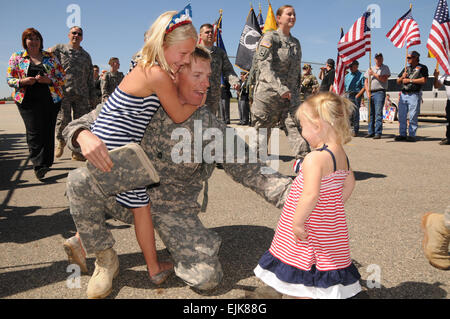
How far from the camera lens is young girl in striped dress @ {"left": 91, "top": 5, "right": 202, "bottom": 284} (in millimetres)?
2000

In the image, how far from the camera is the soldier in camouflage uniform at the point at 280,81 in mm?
4723

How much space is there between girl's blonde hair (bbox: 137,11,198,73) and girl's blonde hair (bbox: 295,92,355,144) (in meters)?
0.82

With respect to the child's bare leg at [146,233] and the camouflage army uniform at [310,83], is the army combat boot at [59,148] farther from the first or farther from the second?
the camouflage army uniform at [310,83]

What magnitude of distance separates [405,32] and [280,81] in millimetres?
6431

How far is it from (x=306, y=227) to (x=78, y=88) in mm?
5817

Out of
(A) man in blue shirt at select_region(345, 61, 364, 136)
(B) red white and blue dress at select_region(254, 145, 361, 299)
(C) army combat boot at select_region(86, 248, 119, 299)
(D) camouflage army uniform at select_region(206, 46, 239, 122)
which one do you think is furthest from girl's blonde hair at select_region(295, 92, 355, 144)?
(A) man in blue shirt at select_region(345, 61, 364, 136)

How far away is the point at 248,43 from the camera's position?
33.8 ft

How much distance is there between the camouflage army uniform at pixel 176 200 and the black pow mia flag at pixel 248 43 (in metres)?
7.97

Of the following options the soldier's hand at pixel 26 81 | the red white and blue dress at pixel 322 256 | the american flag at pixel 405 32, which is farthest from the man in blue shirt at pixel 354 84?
the red white and blue dress at pixel 322 256

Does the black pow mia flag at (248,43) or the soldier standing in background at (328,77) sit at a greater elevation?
the black pow mia flag at (248,43)

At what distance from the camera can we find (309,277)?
5.71 feet

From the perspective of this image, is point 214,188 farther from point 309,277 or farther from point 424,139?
point 424,139

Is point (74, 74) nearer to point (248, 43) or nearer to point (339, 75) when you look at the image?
point (248, 43)

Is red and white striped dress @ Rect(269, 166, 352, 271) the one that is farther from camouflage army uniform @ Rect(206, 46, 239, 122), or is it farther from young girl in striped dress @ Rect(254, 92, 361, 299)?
camouflage army uniform @ Rect(206, 46, 239, 122)
